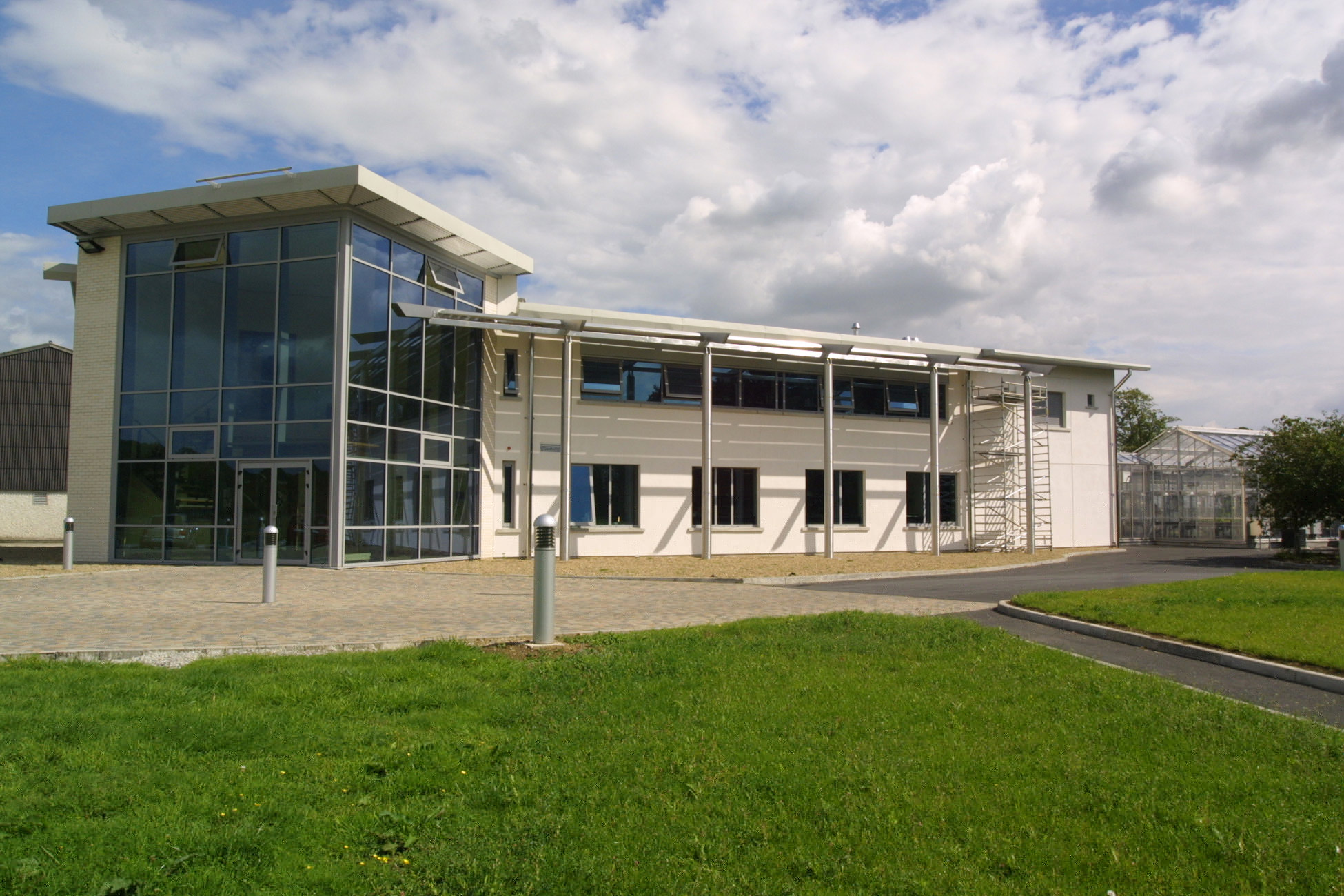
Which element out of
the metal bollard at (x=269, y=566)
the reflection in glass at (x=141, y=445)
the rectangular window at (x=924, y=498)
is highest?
the reflection in glass at (x=141, y=445)

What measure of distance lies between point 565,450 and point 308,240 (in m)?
7.51

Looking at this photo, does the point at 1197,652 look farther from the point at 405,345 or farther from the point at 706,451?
the point at 405,345

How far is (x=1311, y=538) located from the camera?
3378 cm

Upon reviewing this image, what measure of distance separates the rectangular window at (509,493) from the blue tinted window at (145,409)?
25.8ft

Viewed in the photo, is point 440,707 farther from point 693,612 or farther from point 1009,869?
point 693,612

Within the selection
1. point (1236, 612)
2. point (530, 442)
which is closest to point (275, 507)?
point (530, 442)

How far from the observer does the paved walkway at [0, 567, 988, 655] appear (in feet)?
30.1

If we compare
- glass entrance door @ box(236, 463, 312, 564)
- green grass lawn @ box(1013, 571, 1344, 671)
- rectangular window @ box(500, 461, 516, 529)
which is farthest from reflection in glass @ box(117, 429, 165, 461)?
green grass lawn @ box(1013, 571, 1344, 671)

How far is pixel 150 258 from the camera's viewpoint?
66.9 ft

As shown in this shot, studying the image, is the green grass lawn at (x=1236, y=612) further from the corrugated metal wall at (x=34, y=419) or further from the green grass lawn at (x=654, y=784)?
the corrugated metal wall at (x=34, y=419)

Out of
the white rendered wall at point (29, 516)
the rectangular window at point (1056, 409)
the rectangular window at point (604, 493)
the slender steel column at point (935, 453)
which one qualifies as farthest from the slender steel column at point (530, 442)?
the white rendered wall at point (29, 516)

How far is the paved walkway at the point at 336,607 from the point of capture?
9.18 meters

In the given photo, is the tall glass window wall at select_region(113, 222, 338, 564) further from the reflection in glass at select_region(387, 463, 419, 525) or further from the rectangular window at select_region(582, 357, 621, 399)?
the rectangular window at select_region(582, 357, 621, 399)

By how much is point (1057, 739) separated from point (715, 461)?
2016cm
